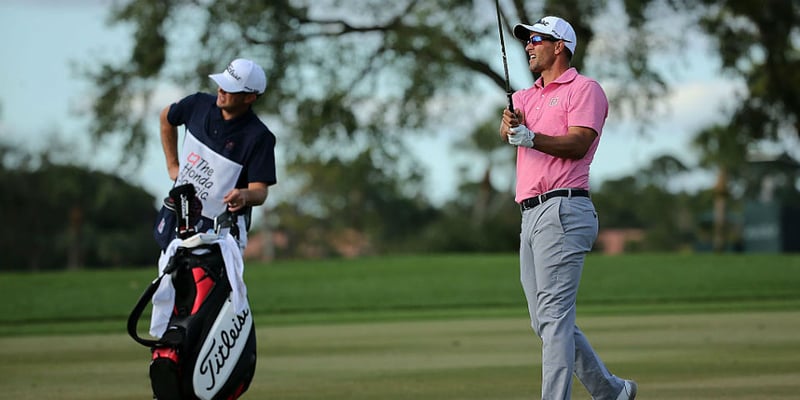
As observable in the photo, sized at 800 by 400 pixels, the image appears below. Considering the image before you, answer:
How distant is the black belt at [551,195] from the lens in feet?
23.6

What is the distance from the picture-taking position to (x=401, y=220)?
94188 millimetres

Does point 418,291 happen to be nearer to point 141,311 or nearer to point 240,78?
point 240,78

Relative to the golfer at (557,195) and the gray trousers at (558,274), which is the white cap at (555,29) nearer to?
the golfer at (557,195)

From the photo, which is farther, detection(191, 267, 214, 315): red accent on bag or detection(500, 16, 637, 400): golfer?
detection(191, 267, 214, 315): red accent on bag

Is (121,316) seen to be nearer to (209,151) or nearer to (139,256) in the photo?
(209,151)

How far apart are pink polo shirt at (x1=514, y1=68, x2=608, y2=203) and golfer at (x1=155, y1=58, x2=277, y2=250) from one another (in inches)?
58.7

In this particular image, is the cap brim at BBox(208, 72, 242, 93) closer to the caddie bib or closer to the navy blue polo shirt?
the navy blue polo shirt

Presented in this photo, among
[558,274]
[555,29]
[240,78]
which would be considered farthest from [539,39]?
[240,78]

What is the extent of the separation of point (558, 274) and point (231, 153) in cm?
203

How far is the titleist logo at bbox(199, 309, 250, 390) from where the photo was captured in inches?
277

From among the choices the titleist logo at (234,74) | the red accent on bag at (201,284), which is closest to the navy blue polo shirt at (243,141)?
the titleist logo at (234,74)

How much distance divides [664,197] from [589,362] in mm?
96072

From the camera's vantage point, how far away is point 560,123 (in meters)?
7.30

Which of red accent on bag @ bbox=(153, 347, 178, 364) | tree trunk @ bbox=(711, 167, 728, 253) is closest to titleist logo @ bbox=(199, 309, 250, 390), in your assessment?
red accent on bag @ bbox=(153, 347, 178, 364)
